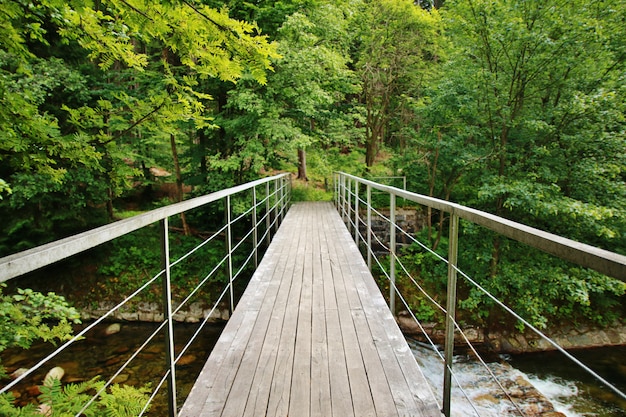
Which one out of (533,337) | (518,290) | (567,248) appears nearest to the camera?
(567,248)

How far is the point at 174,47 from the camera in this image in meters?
2.42

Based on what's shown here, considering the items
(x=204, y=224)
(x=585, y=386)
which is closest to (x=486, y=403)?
(x=585, y=386)

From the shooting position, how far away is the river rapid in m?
6.24

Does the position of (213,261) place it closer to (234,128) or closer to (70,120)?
(234,128)

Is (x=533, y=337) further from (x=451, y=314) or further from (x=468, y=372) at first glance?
(x=451, y=314)

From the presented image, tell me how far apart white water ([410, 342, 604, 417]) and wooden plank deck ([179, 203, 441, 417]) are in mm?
4328

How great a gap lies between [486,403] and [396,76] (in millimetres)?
11878

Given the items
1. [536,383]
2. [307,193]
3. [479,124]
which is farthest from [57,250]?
[307,193]

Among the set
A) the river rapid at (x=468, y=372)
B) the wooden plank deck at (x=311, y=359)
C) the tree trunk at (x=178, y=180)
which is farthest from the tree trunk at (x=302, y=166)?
the wooden plank deck at (x=311, y=359)

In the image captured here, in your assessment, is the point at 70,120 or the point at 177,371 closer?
the point at 70,120

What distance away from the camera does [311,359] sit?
2.01 meters

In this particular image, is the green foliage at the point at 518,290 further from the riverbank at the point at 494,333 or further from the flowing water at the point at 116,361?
the flowing water at the point at 116,361

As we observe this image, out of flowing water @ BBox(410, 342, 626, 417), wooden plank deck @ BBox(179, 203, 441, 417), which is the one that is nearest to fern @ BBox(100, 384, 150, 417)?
wooden plank deck @ BBox(179, 203, 441, 417)

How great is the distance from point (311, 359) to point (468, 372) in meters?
Result: 6.74
